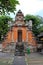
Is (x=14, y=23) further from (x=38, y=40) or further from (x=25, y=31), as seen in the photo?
(x=38, y=40)

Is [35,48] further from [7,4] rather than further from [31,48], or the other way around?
[7,4]

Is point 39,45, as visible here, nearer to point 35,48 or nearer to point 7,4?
point 35,48

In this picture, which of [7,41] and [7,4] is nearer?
[7,4]

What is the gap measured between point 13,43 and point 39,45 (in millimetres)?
5207

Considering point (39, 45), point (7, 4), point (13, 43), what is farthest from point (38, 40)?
point (7, 4)

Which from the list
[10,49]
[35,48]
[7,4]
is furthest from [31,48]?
[7,4]

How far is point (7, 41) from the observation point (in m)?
51.8

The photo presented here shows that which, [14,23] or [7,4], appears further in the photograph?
[14,23]

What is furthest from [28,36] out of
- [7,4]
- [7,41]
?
[7,4]

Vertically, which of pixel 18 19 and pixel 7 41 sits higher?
pixel 18 19

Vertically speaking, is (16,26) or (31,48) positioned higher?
(16,26)

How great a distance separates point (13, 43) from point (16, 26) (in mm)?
3437

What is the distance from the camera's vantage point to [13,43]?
51562mm

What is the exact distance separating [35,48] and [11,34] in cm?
555
